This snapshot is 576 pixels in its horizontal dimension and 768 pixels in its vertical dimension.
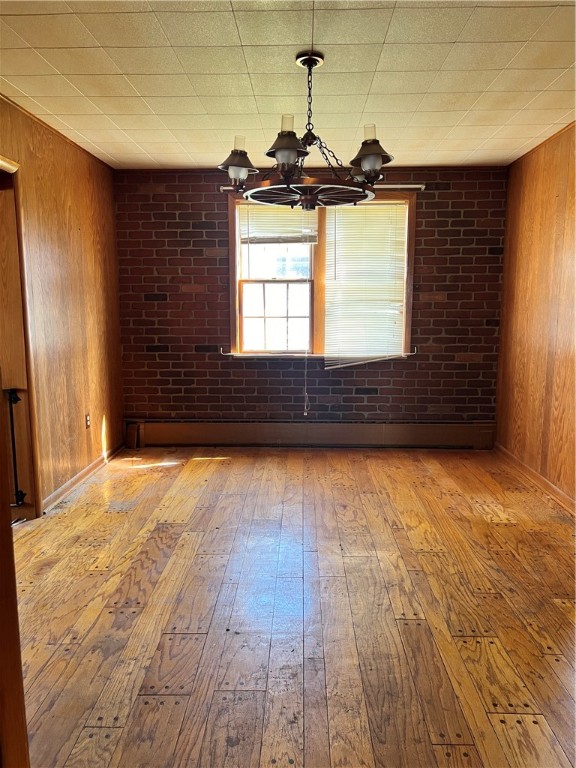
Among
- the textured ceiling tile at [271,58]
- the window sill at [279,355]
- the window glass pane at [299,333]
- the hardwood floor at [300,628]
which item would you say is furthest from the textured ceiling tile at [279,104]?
the hardwood floor at [300,628]

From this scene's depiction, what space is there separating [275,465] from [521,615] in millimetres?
2498

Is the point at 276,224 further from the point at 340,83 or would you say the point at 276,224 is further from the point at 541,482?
the point at 541,482

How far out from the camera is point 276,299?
4961 mm

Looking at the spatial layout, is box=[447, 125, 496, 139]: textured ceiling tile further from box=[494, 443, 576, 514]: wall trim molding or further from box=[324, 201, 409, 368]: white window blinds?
box=[494, 443, 576, 514]: wall trim molding

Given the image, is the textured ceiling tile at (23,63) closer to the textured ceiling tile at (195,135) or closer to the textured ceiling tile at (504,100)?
the textured ceiling tile at (195,135)

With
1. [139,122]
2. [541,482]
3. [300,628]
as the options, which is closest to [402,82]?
[139,122]

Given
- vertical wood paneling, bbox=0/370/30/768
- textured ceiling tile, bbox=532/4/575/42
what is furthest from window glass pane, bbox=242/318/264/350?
vertical wood paneling, bbox=0/370/30/768

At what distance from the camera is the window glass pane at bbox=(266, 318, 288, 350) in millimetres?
5004

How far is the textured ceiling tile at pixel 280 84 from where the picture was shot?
2705mm

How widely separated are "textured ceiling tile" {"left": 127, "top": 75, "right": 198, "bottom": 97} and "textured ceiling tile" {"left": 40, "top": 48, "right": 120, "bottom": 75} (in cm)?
15

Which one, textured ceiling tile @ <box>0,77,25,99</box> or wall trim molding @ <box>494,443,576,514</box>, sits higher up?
textured ceiling tile @ <box>0,77,25,99</box>

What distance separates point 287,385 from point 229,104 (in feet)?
8.46

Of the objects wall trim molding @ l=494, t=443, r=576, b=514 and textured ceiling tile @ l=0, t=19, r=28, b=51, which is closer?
textured ceiling tile @ l=0, t=19, r=28, b=51

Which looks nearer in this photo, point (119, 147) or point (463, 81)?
point (463, 81)
